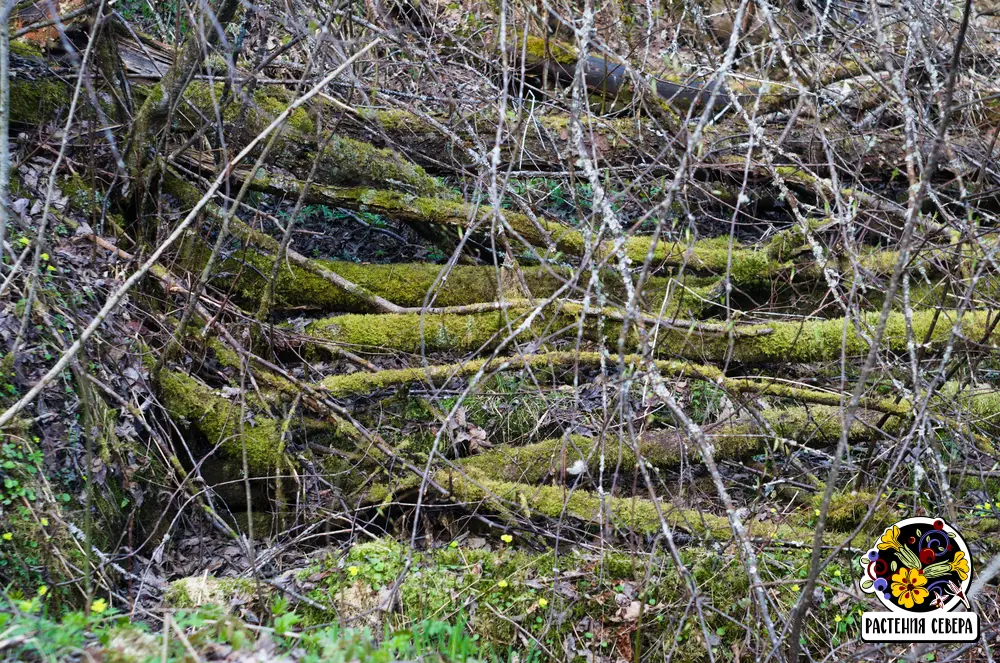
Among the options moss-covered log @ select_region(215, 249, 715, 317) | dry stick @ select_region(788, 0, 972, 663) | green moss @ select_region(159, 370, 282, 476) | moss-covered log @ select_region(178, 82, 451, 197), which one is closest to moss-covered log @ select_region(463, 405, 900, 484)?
moss-covered log @ select_region(215, 249, 715, 317)

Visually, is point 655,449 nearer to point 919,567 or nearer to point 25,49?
point 919,567

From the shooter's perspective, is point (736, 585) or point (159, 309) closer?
point (736, 585)

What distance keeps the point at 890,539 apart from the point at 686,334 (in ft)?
5.22

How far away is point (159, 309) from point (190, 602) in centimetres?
224

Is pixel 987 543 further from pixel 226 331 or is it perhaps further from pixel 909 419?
pixel 226 331

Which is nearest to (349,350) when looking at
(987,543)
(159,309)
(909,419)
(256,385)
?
(256,385)

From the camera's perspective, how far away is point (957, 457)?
4074 millimetres

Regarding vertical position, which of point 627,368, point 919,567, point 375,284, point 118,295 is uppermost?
point 118,295

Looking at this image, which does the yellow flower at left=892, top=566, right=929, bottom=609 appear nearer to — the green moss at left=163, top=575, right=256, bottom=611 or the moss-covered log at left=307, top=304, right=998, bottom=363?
the moss-covered log at left=307, top=304, right=998, bottom=363

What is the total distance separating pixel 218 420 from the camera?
433 centimetres

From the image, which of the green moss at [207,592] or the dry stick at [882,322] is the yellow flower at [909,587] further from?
the green moss at [207,592]

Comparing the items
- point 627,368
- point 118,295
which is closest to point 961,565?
point 627,368

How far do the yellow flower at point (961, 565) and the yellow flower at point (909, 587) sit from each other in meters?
0.13

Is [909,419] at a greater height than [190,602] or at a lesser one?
greater
